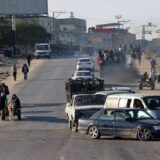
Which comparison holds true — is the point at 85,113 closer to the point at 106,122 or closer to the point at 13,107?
the point at 106,122

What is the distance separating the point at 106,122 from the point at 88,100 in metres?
6.31

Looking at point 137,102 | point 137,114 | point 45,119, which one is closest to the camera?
point 137,114

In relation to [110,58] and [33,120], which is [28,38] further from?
[33,120]

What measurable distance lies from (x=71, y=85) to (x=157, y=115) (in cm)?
1686

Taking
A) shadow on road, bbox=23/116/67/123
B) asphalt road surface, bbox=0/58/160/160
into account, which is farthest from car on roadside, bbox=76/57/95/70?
shadow on road, bbox=23/116/67/123

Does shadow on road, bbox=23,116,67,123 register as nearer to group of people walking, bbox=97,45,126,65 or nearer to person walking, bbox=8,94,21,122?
person walking, bbox=8,94,21,122

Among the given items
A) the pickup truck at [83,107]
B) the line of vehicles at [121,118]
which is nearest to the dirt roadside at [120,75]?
the pickup truck at [83,107]

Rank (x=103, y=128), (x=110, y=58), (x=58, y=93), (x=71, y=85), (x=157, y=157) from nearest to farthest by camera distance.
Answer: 1. (x=157, y=157)
2. (x=103, y=128)
3. (x=71, y=85)
4. (x=58, y=93)
5. (x=110, y=58)

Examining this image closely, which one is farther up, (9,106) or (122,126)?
(122,126)

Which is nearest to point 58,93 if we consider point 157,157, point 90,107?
point 90,107

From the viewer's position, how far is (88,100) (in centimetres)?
3388

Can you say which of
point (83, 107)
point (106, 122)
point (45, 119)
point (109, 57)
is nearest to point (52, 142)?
point (106, 122)

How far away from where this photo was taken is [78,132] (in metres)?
30.6

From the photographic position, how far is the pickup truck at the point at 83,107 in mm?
31281
